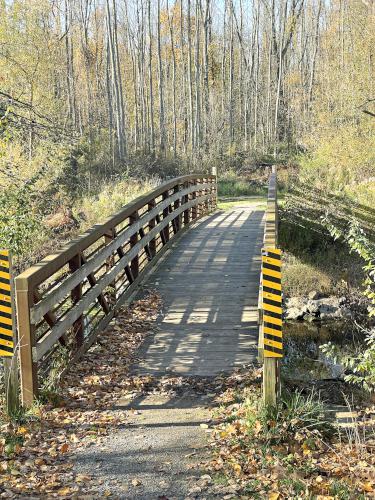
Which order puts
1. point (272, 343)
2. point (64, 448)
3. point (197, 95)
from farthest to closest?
point (197, 95)
point (272, 343)
point (64, 448)

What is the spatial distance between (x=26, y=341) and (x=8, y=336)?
0.16 metres

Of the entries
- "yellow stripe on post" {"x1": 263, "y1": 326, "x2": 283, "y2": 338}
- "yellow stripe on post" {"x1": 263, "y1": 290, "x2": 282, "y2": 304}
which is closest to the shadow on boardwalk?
"yellow stripe on post" {"x1": 263, "y1": 326, "x2": 283, "y2": 338}

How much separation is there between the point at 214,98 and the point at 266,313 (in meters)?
41.4

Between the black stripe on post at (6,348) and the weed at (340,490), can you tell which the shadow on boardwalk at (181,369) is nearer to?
the weed at (340,490)

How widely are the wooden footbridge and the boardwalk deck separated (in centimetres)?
1

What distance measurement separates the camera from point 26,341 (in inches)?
213

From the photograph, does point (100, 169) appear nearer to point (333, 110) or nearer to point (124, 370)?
point (333, 110)

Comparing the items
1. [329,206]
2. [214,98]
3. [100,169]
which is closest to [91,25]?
[214,98]

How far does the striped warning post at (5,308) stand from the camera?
211 inches

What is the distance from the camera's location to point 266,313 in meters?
5.38

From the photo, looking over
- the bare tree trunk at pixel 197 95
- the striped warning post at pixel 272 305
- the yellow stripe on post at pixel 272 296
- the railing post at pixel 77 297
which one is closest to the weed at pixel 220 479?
the striped warning post at pixel 272 305

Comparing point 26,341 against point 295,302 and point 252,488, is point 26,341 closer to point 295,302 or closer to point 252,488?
point 252,488

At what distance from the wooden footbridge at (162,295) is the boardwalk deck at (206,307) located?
0.04ft

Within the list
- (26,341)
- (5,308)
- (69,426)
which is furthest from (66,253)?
(69,426)
